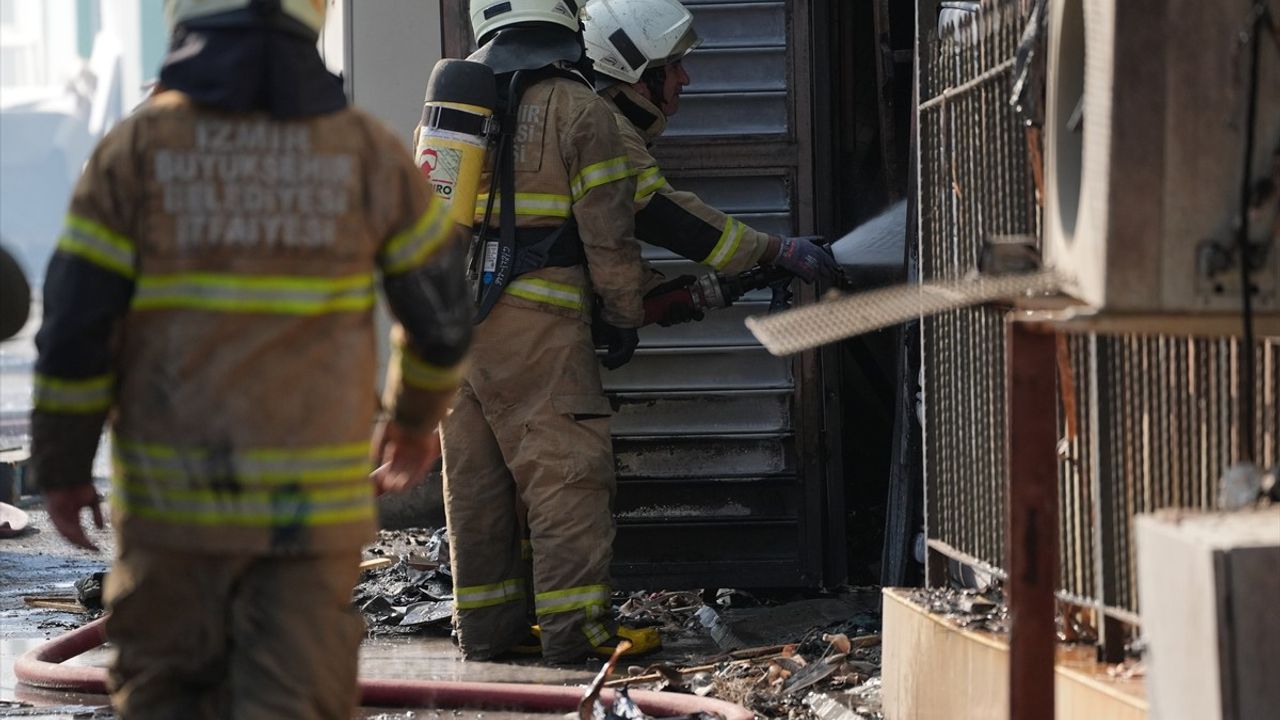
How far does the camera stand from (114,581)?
2900mm

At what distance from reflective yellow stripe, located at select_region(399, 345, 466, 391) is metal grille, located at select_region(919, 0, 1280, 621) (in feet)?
4.80

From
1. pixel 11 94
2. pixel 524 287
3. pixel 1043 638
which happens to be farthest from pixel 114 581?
pixel 11 94

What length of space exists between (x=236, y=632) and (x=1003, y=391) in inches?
84.7

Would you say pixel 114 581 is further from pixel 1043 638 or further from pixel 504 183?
pixel 504 183

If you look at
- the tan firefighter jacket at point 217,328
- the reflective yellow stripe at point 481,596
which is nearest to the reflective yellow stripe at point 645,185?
the reflective yellow stripe at point 481,596

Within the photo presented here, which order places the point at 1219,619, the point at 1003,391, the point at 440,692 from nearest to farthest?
the point at 1219,619, the point at 1003,391, the point at 440,692

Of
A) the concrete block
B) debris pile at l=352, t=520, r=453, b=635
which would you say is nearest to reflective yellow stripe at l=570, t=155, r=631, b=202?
debris pile at l=352, t=520, r=453, b=635

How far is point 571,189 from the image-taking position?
5664 mm

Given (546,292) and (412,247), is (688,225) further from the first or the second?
(412,247)

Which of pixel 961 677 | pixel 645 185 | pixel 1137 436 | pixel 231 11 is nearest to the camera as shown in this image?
pixel 231 11

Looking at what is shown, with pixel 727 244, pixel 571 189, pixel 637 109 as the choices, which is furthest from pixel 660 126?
pixel 571 189

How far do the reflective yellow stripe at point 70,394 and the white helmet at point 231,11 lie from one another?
0.62 meters

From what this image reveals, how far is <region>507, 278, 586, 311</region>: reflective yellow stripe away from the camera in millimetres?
5625

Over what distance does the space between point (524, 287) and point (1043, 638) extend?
295 centimetres
